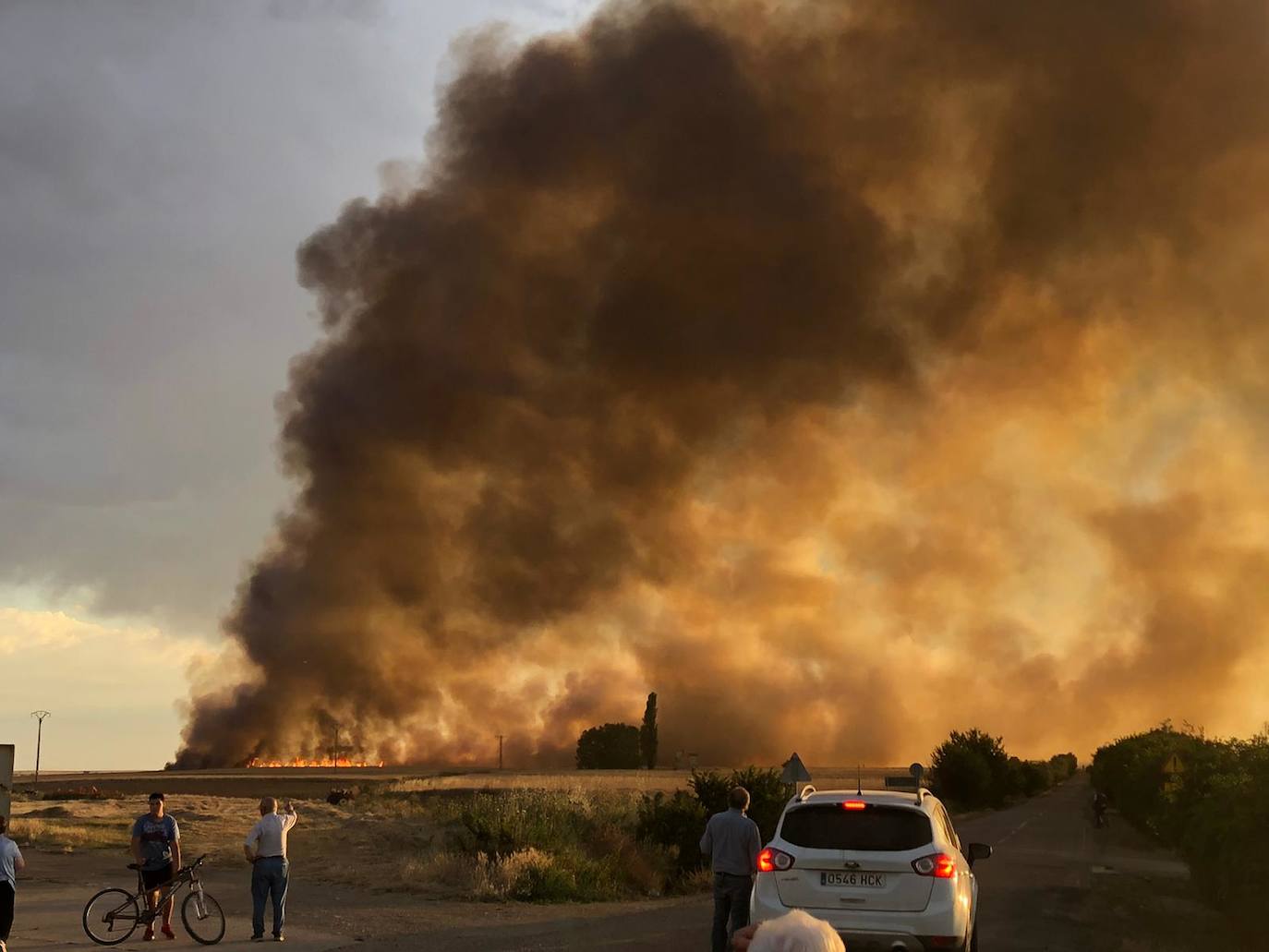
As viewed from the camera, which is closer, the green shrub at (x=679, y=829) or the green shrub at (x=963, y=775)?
the green shrub at (x=679, y=829)

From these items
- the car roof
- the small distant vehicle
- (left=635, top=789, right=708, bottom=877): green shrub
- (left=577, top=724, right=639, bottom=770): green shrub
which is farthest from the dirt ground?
(left=577, top=724, right=639, bottom=770): green shrub

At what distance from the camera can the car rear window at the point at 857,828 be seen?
36.4 ft

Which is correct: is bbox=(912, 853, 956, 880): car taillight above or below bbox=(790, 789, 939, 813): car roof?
below

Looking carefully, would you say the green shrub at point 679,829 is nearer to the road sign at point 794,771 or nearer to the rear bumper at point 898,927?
the road sign at point 794,771

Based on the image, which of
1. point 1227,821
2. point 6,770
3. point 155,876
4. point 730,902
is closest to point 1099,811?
point 1227,821

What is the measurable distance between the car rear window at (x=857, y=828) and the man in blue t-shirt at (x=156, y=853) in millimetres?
9174

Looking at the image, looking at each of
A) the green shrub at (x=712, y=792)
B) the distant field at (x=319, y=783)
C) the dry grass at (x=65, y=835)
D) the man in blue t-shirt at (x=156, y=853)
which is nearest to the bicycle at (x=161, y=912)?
the man in blue t-shirt at (x=156, y=853)

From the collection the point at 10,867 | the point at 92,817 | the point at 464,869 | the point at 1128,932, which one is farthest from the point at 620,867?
the point at 92,817

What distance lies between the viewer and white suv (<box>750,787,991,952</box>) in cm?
1077

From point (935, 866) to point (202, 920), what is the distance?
9943 millimetres

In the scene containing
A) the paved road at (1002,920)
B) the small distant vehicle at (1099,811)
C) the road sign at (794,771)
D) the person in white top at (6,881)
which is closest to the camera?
the person in white top at (6,881)

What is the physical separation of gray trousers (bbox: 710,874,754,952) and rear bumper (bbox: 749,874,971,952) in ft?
8.03

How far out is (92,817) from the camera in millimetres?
45188

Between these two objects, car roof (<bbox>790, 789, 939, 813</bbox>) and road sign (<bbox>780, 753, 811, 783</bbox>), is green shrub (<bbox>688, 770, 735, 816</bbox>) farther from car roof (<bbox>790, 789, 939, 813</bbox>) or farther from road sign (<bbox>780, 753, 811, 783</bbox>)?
car roof (<bbox>790, 789, 939, 813</bbox>)
